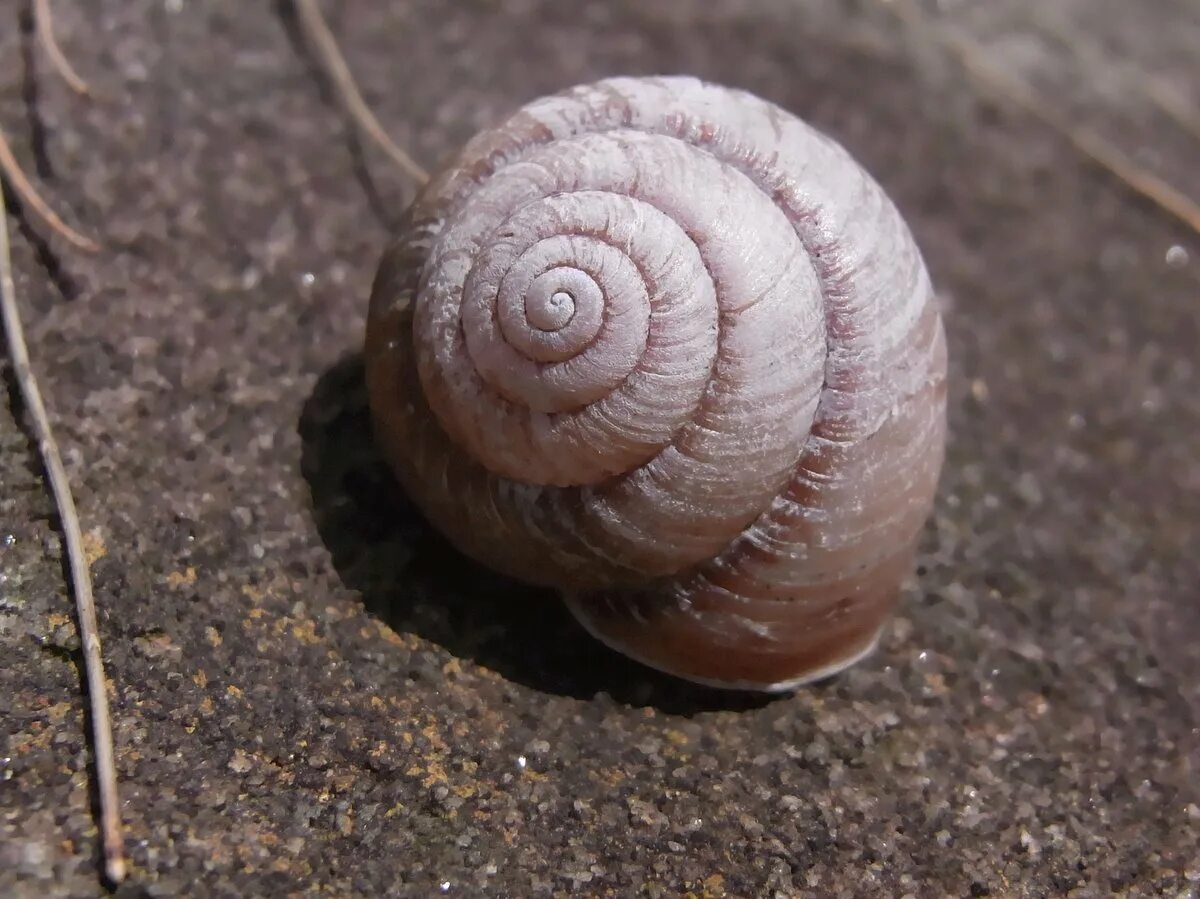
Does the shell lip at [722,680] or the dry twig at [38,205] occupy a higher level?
the shell lip at [722,680]

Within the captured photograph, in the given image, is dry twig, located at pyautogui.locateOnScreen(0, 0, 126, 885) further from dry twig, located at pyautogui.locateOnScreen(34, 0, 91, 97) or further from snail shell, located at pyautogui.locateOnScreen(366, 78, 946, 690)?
snail shell, located at pyautogui.locateOnScreen(366, 78, 946, 690)

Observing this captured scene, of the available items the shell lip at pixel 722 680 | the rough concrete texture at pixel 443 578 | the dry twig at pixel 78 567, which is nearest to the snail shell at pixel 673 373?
the shell lip at pixel 722 680

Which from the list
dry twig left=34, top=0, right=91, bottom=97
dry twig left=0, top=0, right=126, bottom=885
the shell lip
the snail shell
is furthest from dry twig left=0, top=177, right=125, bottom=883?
the shell lip

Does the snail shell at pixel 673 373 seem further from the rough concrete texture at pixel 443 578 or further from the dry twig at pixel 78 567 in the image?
the dry twig at pixel 78 567

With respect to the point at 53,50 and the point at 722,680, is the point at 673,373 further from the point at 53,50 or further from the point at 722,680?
the point at 53,50

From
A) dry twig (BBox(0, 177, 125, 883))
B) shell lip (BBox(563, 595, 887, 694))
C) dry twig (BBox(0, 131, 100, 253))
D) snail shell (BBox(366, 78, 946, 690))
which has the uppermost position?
snail shell (BBox(366, 78, 946, 690))

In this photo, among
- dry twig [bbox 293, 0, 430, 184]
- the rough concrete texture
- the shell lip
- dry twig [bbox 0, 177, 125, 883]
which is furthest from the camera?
dry twig [bbox 293, 0, 430, 184]
